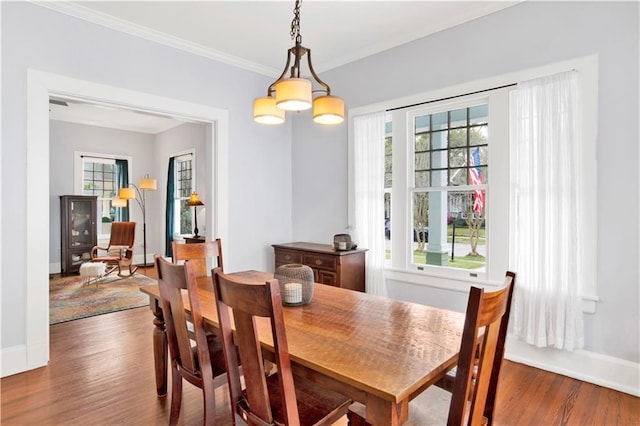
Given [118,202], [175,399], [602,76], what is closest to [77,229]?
[118,202]

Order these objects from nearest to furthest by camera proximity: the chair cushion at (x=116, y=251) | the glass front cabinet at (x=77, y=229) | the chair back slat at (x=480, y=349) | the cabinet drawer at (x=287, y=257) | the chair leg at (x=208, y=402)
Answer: the chair back slat at (x=480, y=349)
the chair leg at (x=208, y=402)
the cabinet drawer at (x=287, y=257)
the chair cushion at (x=116, y=251)
the glass front cabinet at (x=77, y=229)

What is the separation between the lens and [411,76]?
3545 mm

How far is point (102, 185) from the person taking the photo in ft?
24.3

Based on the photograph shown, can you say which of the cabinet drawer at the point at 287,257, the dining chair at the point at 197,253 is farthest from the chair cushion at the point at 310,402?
the cabinet drawer at the point at 287,257

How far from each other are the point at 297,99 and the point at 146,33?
8.32 feet

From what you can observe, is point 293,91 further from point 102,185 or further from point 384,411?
Result: point 102,185

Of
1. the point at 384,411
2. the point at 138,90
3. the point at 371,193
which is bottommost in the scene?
the point at 384,411

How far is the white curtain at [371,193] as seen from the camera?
12.2 ft

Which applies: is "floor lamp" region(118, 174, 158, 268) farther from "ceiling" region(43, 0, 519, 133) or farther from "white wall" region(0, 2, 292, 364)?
"ceiling" region(43, 0, 519, 133)

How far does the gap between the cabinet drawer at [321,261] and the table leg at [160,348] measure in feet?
5.54

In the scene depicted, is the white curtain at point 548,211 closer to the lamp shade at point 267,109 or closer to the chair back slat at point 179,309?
→ the lamp shade at point 267,109

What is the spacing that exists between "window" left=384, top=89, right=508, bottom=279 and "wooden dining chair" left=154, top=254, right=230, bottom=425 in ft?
7.51

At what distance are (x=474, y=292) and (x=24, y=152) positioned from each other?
11.2 ft

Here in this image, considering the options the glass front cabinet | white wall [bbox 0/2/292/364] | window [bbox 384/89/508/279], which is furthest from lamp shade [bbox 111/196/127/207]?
window [bbox 384/89/508/279]
